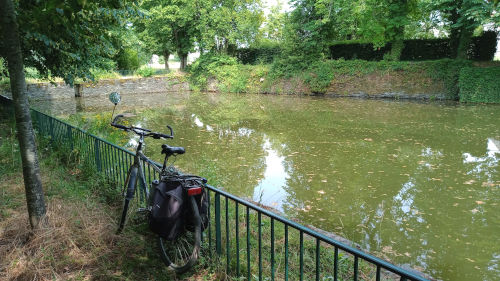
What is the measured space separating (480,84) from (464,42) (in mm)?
3776

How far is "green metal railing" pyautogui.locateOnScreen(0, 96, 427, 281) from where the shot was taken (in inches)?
88.7

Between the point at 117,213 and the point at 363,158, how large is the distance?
6.04 meters

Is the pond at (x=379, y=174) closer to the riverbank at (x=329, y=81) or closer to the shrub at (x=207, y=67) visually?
the riverbank at (x=329, y=81)

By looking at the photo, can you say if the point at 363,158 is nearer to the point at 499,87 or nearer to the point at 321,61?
the point at 499,87

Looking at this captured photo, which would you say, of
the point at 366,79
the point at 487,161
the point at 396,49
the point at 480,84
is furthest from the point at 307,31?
the point at 487,161

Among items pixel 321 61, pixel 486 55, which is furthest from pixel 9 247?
pixel 486 55

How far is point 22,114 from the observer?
2.88 meters

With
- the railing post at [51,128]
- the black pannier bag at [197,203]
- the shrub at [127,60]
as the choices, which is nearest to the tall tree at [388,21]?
the railing post at [51,128]

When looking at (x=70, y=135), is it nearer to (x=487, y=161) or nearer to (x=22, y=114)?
(x=22, y=114)

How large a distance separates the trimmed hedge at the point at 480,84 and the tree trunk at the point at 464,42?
2.42 meters

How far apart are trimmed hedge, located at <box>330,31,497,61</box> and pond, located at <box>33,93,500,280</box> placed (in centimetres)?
915

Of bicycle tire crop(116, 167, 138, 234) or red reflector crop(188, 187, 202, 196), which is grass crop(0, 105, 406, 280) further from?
red reflector crop(188, 187, 202, 196)

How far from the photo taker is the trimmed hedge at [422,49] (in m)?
21.2

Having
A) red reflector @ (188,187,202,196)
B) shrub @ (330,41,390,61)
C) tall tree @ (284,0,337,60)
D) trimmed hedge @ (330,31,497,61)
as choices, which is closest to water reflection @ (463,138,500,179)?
red reflector @ (188,187,202,196)
